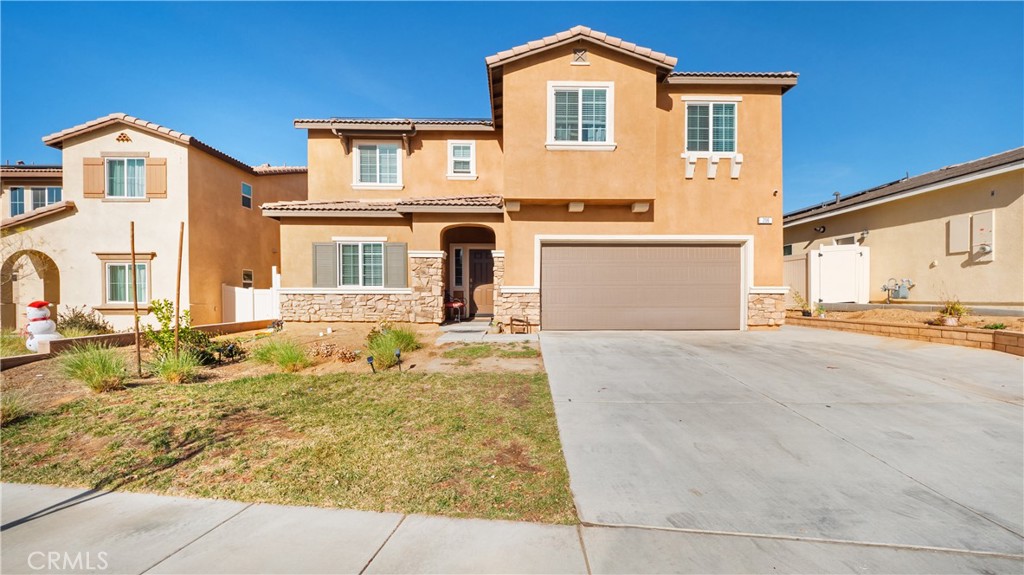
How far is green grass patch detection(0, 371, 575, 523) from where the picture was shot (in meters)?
3.32

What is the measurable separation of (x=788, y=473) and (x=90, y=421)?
7.79m

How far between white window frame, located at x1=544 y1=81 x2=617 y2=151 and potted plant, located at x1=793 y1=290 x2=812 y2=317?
8.65 m

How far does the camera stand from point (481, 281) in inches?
572

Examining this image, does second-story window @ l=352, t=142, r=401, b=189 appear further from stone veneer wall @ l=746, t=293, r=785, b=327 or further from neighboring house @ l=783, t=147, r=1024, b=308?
neighboring house @ l=783, t=147, r=1024, b=308

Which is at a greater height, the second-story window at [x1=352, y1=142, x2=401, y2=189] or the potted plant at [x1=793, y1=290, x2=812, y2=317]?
the second-story window at [x1=352, y1=142, x2=401, y2=189]

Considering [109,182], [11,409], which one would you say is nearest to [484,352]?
[11,409]

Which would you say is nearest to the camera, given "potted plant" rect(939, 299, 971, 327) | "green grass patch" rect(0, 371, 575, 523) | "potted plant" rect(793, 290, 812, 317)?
"green grass patch" rect(0, 371, 575, 523)

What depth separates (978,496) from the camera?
3363 mm

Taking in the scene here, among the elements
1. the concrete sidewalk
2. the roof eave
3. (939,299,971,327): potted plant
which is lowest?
the concrete sidewalk

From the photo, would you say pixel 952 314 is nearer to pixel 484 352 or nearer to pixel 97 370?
pixel 484 352

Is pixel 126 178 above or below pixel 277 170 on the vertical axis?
below

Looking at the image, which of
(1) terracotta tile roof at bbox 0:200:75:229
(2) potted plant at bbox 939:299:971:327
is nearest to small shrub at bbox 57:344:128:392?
(1) terracotta tile roof at bbox 0:200:75:229

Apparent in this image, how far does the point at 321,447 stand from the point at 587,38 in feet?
36.2

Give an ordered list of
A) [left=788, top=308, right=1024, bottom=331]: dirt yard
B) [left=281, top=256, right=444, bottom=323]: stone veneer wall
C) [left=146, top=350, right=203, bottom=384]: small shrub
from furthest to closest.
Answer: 1. [left=281, top=256, right=444, bottom=323]: stone veneer wall
2. [left=788, top=308, right=1024, bottom=331]: dirt yard
3. [left=146, top=350, right=203, bottom=384]: small shrub
